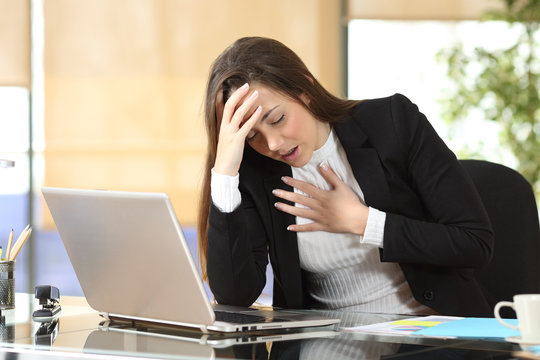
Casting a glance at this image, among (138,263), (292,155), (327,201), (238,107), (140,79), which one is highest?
(140,79)

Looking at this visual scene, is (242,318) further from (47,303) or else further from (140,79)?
(140,79)

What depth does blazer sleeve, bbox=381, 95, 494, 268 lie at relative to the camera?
1.71m

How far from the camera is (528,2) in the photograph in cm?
432

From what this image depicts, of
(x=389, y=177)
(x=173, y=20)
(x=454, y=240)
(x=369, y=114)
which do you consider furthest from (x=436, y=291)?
(x=173, y=20)

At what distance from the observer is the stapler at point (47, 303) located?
150cm

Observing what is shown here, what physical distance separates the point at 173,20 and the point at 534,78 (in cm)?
221

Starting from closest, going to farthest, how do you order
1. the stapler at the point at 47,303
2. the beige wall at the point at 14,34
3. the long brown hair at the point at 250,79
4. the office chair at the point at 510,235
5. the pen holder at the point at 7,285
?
the stapler at the point at 47,303, the pen holder at the point at 7,285, the long brown hair at the point at 250,79, the office chair at the point at 510,235, the beige wall at the point at 14,34

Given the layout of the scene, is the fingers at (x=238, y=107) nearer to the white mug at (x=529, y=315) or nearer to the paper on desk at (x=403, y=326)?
the paper on desk at (x=403, y=326)

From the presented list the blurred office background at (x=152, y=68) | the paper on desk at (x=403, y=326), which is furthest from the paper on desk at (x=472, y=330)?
the blurred office background at (x=152, y=68)

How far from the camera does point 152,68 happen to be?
5.01 meters

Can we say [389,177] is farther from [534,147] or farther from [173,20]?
[173,20]

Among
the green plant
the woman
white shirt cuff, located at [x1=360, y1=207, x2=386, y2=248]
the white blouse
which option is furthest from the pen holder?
the green plant

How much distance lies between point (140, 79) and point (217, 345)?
4008 millimetres

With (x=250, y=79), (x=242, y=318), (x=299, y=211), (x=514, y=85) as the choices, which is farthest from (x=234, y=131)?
(x=514, y=85)
